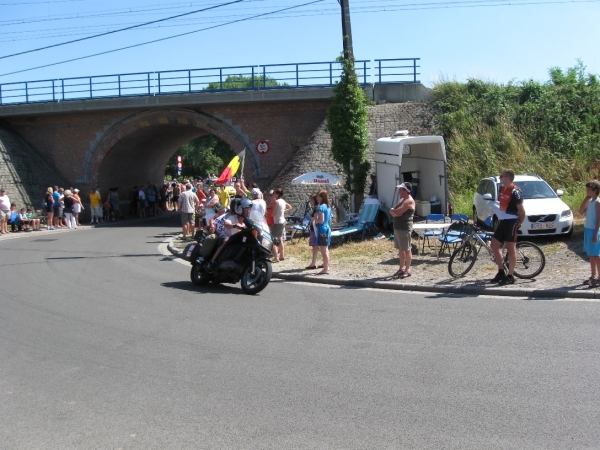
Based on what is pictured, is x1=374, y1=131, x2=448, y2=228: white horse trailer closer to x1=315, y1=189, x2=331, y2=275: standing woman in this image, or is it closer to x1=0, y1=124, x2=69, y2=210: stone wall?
x1=315, y1=189, x2=331, y2=275: standing woman

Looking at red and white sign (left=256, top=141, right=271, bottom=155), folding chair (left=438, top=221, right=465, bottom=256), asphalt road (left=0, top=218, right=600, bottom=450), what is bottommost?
asphalt road (left=0, top=218, right=600, bottom=450)

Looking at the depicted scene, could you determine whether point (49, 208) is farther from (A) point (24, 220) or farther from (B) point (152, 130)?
(B) point (152, 130)

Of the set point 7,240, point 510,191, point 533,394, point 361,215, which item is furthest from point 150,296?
point 7,240

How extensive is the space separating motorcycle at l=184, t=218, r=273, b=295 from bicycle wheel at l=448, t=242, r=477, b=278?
10.8ft

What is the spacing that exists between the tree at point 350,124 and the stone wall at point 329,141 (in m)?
4.09

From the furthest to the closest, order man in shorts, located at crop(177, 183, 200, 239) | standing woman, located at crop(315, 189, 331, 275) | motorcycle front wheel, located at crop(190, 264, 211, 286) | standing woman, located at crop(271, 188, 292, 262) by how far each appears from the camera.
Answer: man in shorts, located at crop(177, 183, 200, 239), standing woman, located at crop(271, 188, 292, 262), standing woman, located at crop(315, 189, 331, 275), motorcycle front wheel, located at crop(190, 264, 211, 286)

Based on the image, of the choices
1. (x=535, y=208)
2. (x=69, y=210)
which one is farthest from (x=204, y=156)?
(x=535, y=208)

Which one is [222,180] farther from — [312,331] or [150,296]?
[312,331]

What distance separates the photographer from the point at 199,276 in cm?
1191

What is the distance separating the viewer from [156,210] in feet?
127

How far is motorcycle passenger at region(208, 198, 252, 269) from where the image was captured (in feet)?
37.1

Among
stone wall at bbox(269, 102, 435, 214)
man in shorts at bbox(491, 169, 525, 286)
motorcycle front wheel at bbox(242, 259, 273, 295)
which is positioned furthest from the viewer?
stone wall at bbox(269, 102, 435, 214)

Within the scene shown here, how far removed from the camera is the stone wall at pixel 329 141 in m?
26.2

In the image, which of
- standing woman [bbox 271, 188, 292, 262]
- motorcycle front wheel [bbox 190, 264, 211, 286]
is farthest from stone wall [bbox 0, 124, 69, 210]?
motorcycle front wheel [bbox 190, 264, 211, 286]
